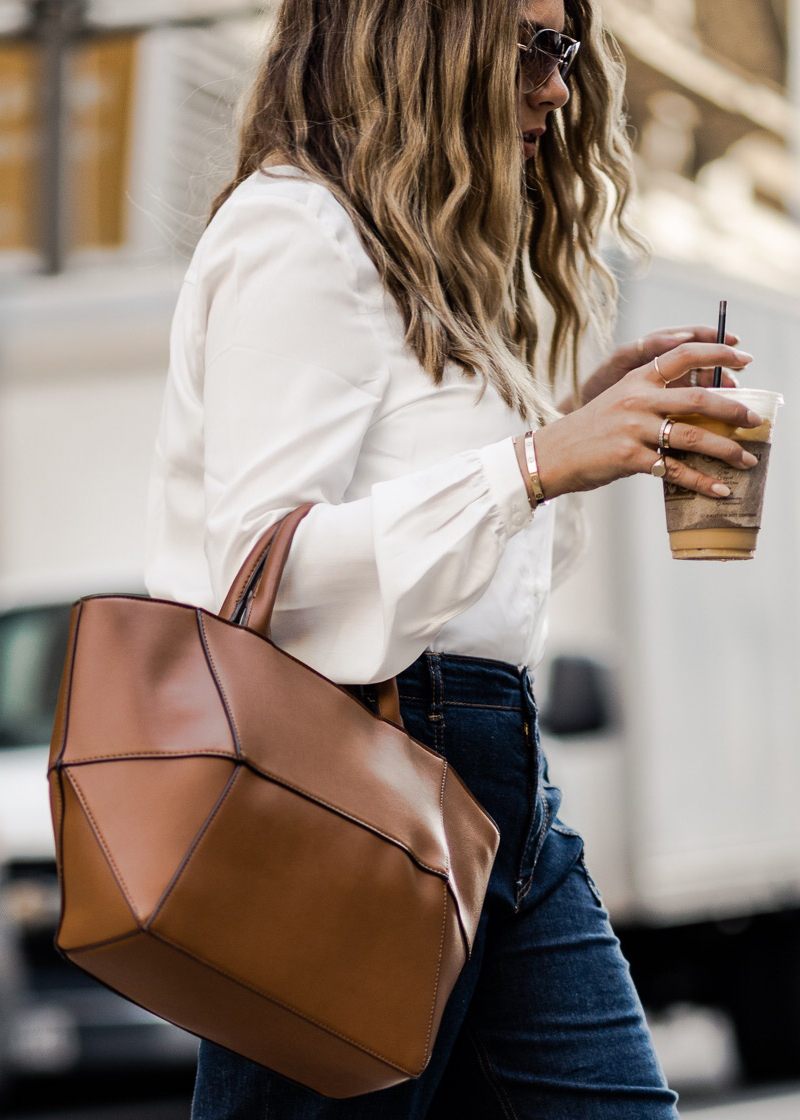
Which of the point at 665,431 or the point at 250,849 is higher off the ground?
the point at 665,431

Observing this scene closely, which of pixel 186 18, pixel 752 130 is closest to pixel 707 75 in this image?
pixel 752 130

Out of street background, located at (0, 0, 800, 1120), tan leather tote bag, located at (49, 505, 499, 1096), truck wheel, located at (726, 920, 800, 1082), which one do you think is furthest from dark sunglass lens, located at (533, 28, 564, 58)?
truck wheel, located at (726, 920, 800, 1082)

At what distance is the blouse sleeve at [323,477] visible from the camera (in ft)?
5.36

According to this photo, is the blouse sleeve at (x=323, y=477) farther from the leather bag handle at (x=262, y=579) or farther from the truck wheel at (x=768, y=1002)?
the truck wheel at (x=768, y=1002)

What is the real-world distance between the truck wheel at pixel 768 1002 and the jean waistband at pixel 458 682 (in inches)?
222

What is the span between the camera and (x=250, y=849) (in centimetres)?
150

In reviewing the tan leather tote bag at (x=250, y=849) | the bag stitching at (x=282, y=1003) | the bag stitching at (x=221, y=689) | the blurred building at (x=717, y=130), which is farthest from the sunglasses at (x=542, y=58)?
the blurred building at (x=717, y=130)

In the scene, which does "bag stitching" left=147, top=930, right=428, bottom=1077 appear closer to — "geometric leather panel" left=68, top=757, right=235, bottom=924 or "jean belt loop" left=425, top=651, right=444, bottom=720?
"geometric leather panel" left=68, top=757, right=235, bottom=924

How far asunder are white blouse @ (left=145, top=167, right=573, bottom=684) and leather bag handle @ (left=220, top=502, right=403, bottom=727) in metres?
0.02

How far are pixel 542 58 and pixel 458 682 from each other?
0.73 metres

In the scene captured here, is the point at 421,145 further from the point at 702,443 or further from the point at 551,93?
the point at 702,443

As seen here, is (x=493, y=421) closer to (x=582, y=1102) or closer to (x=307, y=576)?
(x=307, y=576)

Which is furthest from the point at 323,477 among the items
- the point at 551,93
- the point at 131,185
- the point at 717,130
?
the point at 131,185

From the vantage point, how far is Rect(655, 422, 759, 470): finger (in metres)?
1.59
